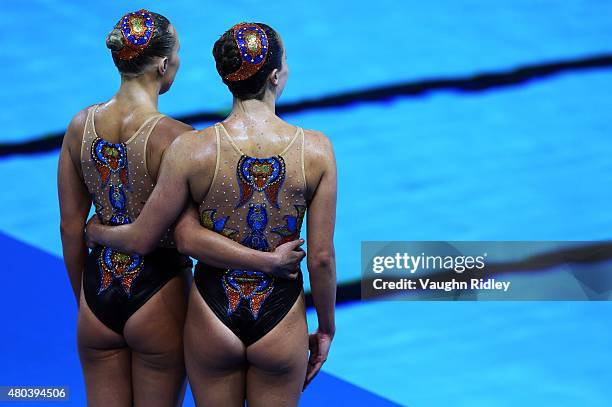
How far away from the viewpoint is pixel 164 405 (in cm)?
280

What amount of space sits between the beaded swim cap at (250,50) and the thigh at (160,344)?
2.13ft

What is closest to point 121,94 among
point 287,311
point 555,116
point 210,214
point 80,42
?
point 210,214

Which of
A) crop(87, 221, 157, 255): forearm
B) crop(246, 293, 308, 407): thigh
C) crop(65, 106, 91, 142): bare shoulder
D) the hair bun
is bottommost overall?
crop(246, 293, 308, 407): thigh

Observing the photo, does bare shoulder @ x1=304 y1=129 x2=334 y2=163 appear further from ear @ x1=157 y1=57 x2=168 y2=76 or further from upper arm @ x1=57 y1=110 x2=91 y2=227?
upper arm @ x1=57 y1=110 x2=91 y2=227

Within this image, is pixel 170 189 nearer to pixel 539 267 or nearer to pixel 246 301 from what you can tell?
pixel 246 301

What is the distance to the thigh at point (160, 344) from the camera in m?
2.73

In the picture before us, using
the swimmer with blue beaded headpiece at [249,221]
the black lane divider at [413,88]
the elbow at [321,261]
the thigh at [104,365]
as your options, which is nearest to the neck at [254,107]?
the swimmer with blue beaded headpiece at [249,221]

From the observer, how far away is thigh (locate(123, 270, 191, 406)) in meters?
2.73

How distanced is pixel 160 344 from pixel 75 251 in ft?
1.30

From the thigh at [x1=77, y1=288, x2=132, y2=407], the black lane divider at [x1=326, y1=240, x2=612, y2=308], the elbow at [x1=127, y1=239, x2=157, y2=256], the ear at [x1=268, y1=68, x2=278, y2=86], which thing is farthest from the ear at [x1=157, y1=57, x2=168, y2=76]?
the black lane divider at [x1=326, y1=240, x2=612, y2=308]

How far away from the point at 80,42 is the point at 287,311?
2.84 metres

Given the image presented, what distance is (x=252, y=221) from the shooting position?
100 inches

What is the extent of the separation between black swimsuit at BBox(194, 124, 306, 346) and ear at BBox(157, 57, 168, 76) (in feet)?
1.05

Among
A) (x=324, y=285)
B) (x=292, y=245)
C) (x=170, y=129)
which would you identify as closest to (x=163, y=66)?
(x=170, y=129)
